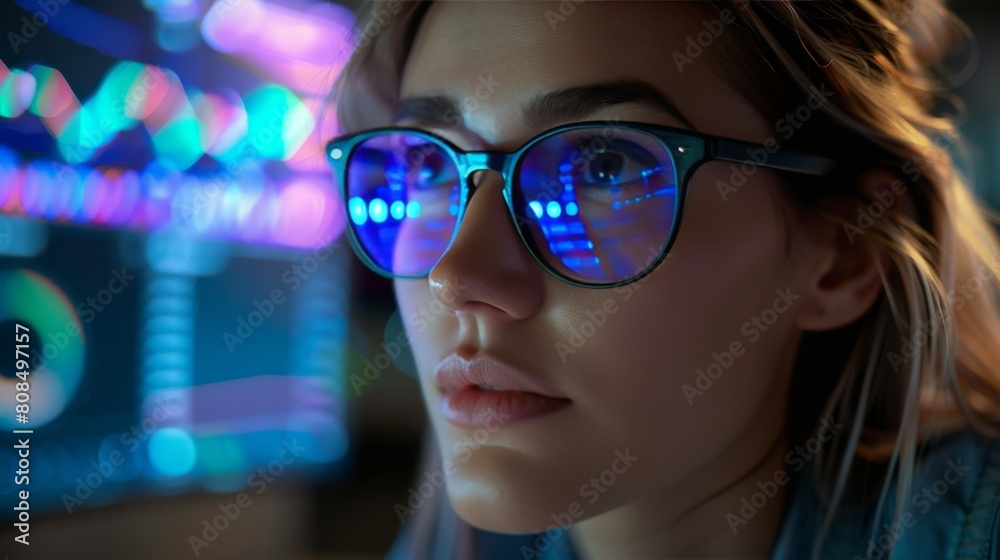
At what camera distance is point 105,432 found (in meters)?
1.14

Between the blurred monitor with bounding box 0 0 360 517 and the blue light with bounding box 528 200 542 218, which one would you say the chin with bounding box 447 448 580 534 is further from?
the blurred monitor with bounding box 0 0 360 517

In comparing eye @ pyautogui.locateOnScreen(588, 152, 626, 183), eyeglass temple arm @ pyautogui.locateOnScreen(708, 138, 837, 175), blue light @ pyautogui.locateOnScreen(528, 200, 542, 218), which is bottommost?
blue light @ pyautogui.locateOnScreen(528, 200, 542, 218)

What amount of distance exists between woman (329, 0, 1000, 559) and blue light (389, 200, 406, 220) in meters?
0.01

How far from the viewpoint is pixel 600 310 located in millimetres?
614

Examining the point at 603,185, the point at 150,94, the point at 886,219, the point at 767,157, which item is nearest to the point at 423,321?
the point at 603,185

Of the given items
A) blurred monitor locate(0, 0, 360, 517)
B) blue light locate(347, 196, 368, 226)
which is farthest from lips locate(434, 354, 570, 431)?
blurred monitor locate(0, 0, 360, 517)

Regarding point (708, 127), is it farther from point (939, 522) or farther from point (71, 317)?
point (71, 317)

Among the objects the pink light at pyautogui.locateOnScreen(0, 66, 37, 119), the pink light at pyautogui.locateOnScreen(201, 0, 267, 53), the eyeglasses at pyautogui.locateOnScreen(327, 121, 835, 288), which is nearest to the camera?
the eyeglasses at pyautogui.locateOnScreen(327, 121, 835, 288)

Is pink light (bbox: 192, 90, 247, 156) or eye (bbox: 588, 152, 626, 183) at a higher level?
eye (bbox: 588, 152, 626, 183)

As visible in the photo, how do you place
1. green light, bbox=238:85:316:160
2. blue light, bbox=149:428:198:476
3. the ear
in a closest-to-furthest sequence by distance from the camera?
the ear → blue light, bbox=149:428:198:476 → green light, bbox=238:85:316:160

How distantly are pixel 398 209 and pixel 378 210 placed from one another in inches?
1.0

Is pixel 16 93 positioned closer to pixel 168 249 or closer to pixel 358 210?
pixel 168 249

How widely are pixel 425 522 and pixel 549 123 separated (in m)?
0.63

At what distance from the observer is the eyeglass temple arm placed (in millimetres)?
620
